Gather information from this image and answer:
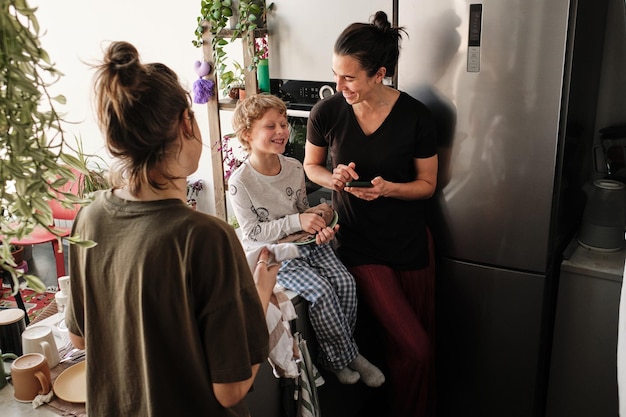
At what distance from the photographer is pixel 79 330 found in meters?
1.27

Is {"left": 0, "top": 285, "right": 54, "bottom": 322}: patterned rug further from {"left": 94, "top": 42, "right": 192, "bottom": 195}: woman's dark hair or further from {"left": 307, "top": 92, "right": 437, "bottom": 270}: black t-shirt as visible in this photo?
{"left": 94, "top": 42, "right": 192, "bottom": 195}: woman's dark hair

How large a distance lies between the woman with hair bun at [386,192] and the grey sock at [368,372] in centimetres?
12

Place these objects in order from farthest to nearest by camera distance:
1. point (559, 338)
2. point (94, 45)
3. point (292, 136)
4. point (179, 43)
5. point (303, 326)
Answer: point (94, 45) < point (179, 43) < point (292, 136) < point (559, 338) < point (303, 326)

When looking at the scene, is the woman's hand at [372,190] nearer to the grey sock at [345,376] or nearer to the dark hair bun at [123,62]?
the grey sock at [345,376]

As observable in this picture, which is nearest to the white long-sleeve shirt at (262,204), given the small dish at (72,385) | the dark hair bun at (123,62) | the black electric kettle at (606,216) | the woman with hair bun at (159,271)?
the small dish at (72,385)

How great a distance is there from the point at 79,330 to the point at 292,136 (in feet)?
5.19

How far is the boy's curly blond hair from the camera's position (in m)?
1.87

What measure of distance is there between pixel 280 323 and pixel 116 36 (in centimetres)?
302

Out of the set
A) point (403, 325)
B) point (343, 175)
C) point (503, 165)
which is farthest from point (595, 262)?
point (343, 175)

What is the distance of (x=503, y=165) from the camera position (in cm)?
207

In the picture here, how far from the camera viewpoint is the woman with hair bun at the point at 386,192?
1969 millimetres

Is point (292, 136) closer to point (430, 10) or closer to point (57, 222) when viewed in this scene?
point (430, 10)

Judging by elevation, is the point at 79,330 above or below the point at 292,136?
below

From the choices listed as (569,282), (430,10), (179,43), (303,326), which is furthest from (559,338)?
(179,43)
